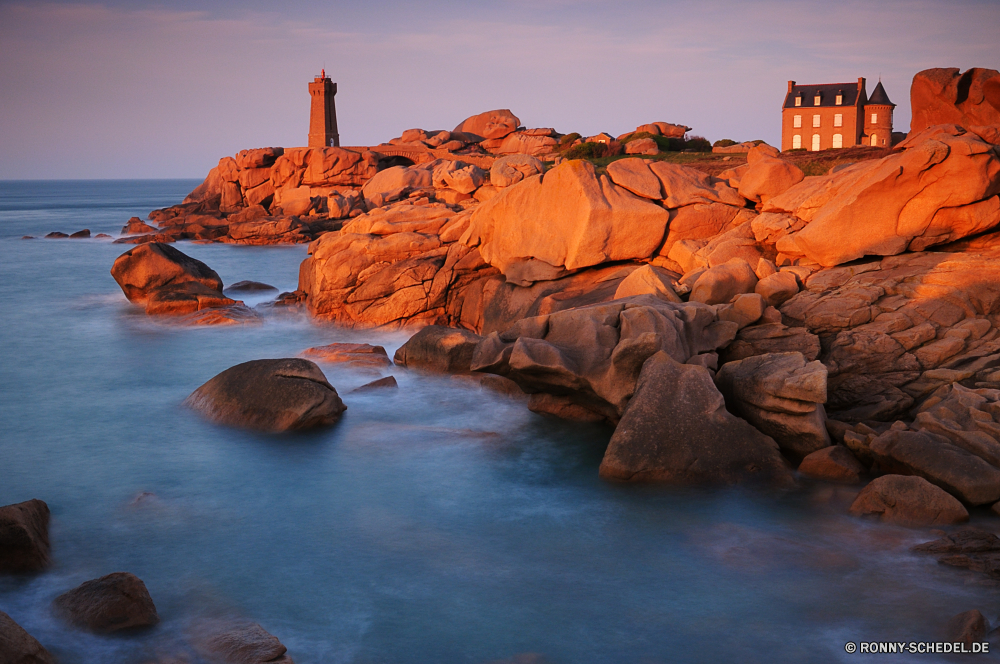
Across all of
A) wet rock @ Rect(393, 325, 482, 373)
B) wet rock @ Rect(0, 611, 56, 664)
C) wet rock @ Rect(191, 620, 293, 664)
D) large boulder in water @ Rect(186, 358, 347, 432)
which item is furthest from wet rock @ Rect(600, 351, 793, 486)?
wet rock @ Rect(0, 611, 56, 664)

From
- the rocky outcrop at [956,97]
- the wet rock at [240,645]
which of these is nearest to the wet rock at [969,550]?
the wet rock at [240,645]

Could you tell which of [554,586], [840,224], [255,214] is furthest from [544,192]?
[255,214]

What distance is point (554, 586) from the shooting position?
27.2 feet

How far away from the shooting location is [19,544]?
27.6 ft

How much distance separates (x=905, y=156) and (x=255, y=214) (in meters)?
48.0

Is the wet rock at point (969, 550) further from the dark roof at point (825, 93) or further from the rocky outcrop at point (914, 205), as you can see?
the dark roof at point (825, 93)

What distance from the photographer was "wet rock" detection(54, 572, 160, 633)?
289 inches

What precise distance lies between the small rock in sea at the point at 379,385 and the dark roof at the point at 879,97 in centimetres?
5313

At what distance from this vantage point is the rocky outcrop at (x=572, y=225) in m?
16.8

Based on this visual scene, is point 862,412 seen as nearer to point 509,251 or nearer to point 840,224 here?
point 840,224

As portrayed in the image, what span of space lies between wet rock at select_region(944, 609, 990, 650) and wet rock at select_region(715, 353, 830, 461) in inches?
148

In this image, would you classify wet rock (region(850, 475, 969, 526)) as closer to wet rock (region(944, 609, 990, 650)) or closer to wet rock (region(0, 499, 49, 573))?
wet rock (region(944, 609, 990, 650))

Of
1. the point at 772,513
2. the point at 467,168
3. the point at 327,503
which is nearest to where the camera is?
the point at 772,513

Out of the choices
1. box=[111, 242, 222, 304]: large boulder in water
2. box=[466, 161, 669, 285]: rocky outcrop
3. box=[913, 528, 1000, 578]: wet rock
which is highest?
box=[466, 161, 669, 285]: rocky outcrop
